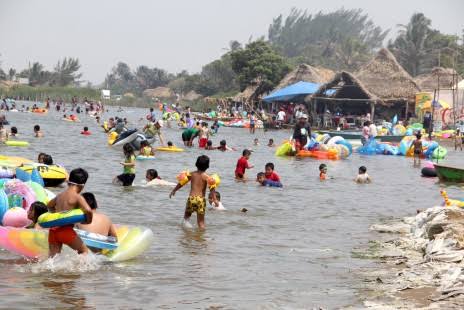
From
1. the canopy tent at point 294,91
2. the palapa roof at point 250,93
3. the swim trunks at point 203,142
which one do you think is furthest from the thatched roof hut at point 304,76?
the swim trunks at point 203,142

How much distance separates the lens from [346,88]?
44812mm

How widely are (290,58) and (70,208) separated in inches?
3948

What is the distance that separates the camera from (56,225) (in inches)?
287

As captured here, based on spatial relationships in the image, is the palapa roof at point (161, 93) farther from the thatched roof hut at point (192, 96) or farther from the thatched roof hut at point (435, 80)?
the thatched roof hut at point (435, 80)

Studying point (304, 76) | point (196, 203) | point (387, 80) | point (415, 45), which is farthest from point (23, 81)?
point (196, 203)

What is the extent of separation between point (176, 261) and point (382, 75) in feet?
126

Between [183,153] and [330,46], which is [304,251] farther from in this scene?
[330,46]

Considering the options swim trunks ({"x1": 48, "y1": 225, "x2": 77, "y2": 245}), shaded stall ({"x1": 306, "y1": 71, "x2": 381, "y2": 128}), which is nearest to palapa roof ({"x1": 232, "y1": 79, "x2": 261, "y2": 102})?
shaded stall ({"x1": 306, "y1": 71, "x2": 381, "y2": 128})

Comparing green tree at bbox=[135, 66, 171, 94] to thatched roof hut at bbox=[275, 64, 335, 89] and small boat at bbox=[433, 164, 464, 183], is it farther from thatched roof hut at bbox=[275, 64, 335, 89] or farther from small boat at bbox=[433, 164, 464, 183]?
small boat at bbox=[433, 164, 464, 183]

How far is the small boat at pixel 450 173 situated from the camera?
17.5 meters

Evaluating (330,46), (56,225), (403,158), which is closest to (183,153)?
(403,158)

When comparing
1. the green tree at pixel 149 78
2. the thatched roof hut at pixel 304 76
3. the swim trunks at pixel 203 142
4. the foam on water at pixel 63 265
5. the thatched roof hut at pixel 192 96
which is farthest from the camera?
the green tree at pixel 149 78

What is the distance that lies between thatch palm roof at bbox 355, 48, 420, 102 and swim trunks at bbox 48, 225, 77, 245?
3762 cm

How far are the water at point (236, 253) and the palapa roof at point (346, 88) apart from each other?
23.7 metres
